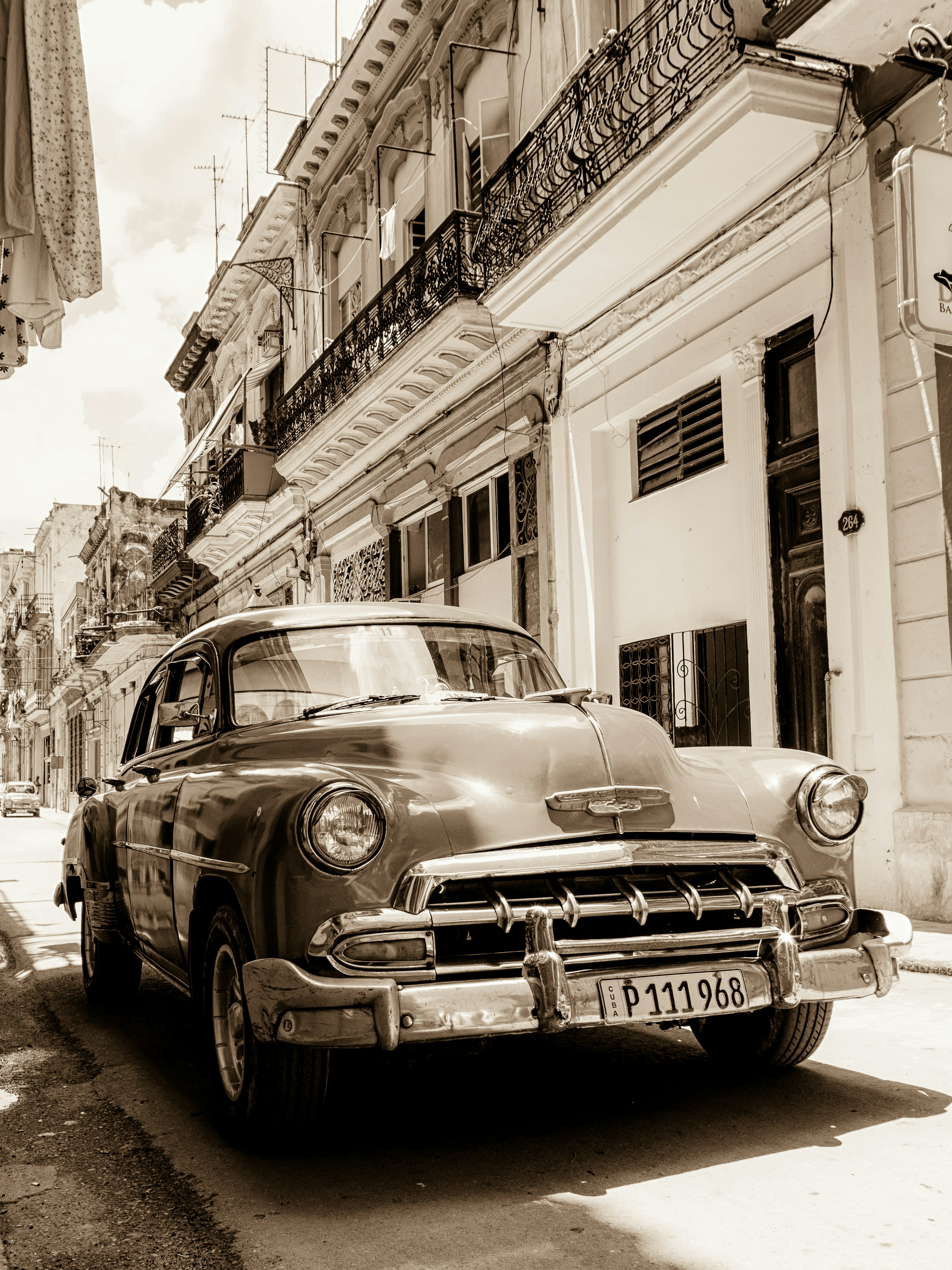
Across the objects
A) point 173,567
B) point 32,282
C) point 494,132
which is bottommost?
point 32,282

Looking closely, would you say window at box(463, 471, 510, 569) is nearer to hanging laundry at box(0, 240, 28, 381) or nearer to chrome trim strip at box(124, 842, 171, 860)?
hanging laundry at box(0, 240, 28, 381)

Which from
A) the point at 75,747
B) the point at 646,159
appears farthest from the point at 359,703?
the point at 75,747

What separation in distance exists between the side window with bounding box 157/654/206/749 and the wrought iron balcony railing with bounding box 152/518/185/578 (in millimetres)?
23182

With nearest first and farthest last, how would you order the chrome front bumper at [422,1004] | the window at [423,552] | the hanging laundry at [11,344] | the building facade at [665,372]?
the chrome front bumper at [422,1004]
the hanging laundry at [11,344]
the building facade at [665,372]
the window at [423,552]

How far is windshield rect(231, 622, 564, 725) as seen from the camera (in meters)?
4.51

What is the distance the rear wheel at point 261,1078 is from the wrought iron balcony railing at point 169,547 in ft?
82.8

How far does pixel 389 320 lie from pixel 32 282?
927cm

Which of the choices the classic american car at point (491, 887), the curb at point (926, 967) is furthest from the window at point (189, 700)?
the curb at point (926, 967)

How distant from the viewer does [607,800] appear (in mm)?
3490

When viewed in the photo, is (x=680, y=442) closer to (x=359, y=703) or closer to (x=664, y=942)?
(x=359, y=703)

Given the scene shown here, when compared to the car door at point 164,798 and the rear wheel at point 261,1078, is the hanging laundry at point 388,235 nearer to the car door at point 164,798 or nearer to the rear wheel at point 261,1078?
the car door at point 164,798

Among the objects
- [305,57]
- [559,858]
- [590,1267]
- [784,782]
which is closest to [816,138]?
[784,782]

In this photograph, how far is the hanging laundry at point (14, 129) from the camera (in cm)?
557

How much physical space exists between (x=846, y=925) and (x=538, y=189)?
30.5ft
